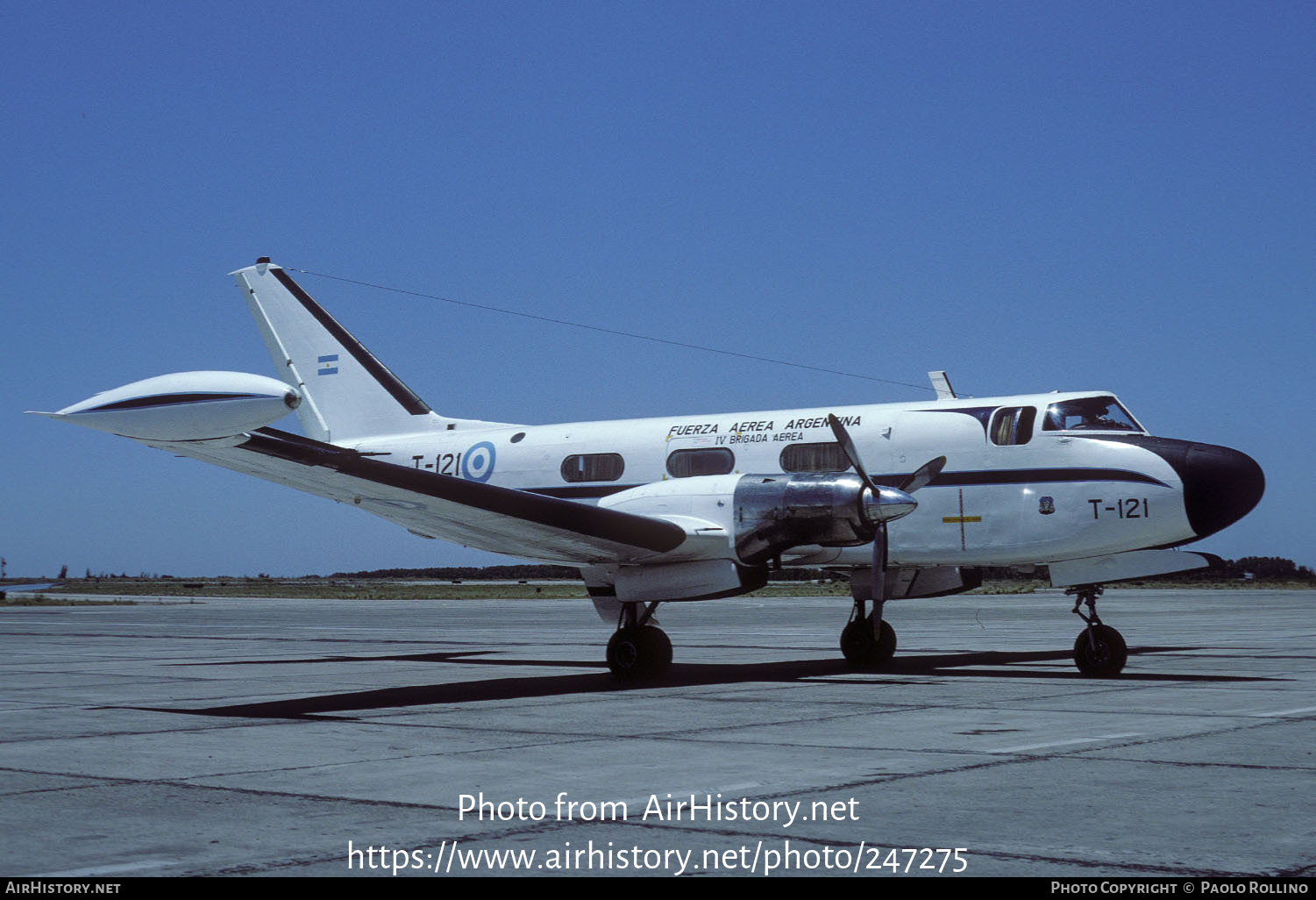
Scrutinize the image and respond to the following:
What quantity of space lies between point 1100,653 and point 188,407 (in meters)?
11.3

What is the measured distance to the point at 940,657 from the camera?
20453 millimetres

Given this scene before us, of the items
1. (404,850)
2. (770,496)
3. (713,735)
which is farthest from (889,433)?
(404,850)

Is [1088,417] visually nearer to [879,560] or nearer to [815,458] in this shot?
[879,560]

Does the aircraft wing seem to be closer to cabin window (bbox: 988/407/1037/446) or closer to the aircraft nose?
cabin window (bbox: 988/407/1037/446)

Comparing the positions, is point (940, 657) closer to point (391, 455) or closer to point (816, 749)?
point (391, 455)

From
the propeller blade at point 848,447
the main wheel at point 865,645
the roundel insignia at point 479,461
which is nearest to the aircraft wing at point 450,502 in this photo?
the propeller blade at point 848,447

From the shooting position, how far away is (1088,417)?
16438 mm

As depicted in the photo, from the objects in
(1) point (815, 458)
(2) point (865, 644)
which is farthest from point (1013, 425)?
(2) point (865, 644)

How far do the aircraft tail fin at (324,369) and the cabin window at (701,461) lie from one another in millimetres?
5252

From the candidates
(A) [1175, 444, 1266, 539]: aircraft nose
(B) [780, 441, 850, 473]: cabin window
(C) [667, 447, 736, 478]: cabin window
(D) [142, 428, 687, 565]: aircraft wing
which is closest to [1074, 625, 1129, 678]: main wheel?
(A) [1175, 444, 1266, 539]: aircraft nose

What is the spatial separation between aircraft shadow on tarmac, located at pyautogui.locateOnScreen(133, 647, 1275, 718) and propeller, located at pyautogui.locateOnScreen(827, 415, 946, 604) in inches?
58.0
